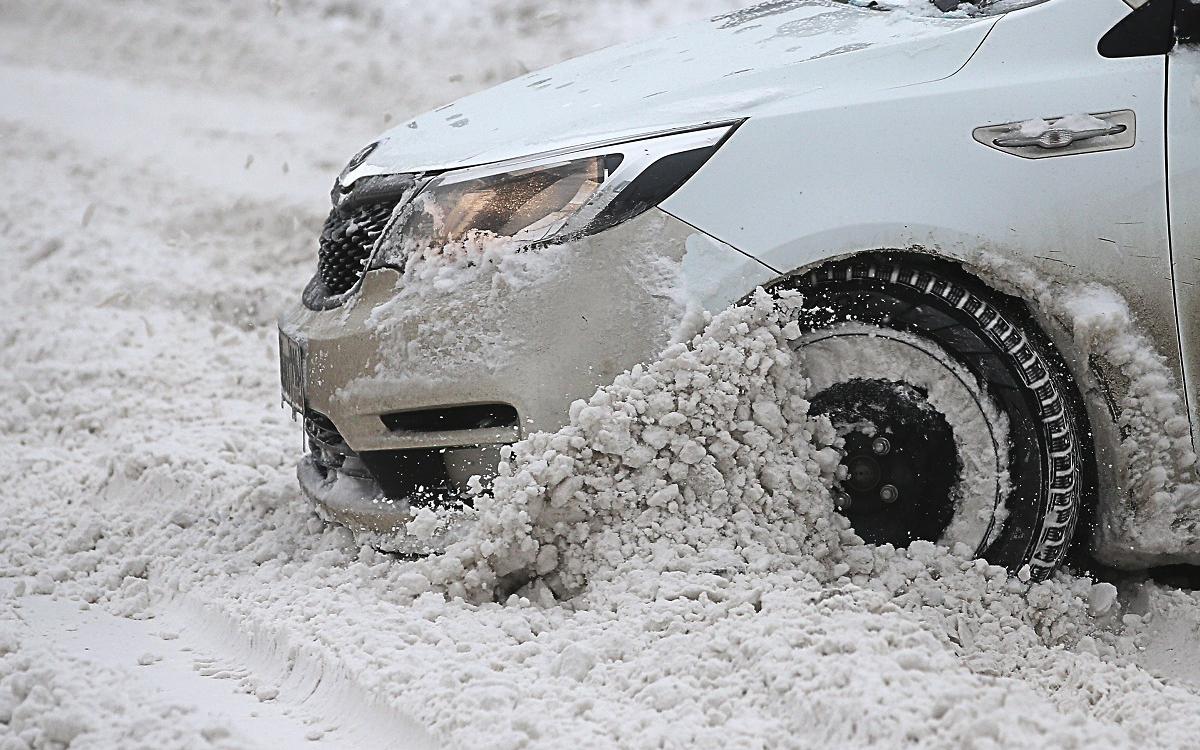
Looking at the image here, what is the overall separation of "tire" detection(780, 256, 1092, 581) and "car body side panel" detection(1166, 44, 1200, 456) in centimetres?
32

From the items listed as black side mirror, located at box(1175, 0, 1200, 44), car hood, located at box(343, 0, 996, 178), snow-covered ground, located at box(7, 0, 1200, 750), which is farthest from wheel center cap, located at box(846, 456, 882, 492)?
black side mirror, located at box(1175, 0, 1200, 44)

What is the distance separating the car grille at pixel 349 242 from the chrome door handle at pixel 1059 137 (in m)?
1.56

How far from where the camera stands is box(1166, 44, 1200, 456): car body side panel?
8.02 ft

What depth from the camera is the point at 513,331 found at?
8.39 ft

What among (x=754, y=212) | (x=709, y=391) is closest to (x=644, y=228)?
(x=754, y=212)

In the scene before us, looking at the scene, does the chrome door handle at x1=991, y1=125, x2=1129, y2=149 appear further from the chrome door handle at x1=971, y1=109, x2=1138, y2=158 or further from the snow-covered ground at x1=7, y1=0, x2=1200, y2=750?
the snow-covered ground at x1=7, y1=0, x2=1200, y2=750

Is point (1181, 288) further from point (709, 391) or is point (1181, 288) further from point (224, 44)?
point (224, 44)

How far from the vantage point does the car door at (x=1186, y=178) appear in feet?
8.02

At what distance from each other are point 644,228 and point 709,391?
1.38ft

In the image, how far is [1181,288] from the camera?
249 centimetres

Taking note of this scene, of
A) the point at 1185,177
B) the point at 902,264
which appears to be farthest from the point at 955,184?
the point at 1185,177

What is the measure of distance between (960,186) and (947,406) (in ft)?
1.76

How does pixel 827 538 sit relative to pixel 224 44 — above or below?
below

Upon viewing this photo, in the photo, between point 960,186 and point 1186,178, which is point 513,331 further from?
point 1186,178
